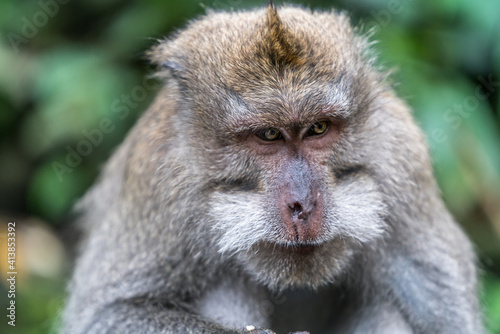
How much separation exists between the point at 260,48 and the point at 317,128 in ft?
1.64

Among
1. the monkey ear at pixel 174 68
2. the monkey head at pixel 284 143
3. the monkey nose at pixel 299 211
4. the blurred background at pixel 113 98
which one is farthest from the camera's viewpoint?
the blurred background at pixel 113 98

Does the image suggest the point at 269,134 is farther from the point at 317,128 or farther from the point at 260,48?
the point at 260,48

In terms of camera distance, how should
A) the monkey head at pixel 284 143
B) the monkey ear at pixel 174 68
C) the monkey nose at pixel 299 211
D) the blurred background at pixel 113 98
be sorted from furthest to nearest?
the blurred background at pixel 113 98 < the monkey ear at pixel 174 68 < the monkey head at pixel 284 143 < the monkey nose at pixel 299 211

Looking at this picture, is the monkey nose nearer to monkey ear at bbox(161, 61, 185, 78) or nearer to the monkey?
the monkey

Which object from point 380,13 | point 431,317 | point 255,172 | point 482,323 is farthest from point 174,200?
point 380,13

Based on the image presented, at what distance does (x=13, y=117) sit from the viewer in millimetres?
6527

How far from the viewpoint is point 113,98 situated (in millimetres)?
5785

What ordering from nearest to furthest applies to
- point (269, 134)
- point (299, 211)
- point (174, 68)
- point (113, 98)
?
point (299, 211) → point (269, 134) → point (174, 68) → point (113, 98)

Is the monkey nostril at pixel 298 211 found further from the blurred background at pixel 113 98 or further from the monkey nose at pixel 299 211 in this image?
the blurred background at pixel 113 98

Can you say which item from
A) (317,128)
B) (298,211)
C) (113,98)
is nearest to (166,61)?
(317,128)

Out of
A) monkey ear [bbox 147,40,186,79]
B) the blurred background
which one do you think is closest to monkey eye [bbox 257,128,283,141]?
monkey ear [bbox 147,40,186,79]

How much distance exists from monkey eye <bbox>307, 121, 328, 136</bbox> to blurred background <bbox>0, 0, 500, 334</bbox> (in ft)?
6.43

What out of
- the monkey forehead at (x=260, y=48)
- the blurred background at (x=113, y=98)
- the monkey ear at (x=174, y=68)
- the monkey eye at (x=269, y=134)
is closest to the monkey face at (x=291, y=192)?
the monkey eye at (x=269, y=134)

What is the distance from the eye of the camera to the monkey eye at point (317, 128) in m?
3.35
